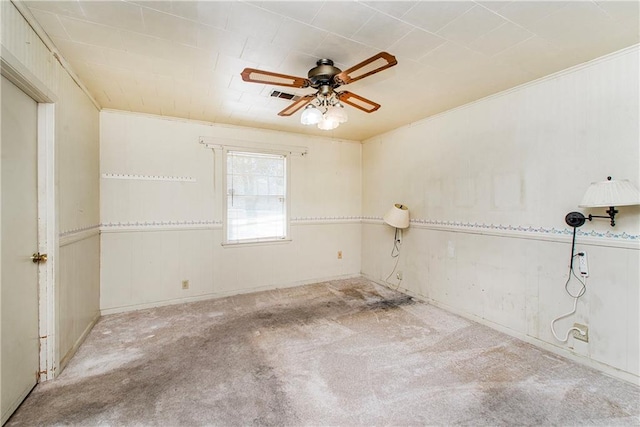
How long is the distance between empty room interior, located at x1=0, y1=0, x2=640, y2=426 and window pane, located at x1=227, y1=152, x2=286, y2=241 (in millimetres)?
48

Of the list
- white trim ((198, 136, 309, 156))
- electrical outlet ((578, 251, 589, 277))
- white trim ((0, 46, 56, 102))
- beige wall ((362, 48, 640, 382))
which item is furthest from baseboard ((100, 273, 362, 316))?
electrical outlet ((578, 251, 589, 277))

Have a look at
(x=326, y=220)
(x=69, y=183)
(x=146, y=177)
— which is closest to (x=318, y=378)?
(x=69, y=183)

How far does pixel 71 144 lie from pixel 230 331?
7.12 feet

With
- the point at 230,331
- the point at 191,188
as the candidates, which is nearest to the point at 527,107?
the point at 230,331

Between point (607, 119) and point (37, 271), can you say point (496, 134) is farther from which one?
point (37, 271)

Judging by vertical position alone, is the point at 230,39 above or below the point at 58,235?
above

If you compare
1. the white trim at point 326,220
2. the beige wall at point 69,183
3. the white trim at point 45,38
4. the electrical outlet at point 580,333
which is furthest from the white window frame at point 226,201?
the electrical outlet at point 580,333

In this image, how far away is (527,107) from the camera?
101 inches

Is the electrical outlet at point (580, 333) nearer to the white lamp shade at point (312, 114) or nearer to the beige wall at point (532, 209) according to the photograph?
the beige wall at point (532, 209)

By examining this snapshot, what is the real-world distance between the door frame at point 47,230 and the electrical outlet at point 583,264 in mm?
3991

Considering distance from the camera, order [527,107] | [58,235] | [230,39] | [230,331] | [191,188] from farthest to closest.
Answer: [191,188] < [230,331] < [527,107] < [58,235] < [230,39]

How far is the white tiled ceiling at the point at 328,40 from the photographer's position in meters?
1.60

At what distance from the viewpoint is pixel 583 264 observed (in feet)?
7.27

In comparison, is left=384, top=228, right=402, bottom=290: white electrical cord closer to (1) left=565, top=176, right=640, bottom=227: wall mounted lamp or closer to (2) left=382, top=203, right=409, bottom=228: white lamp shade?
(2) left=382, top=203, right=409, bottom=228: white lamp shade
